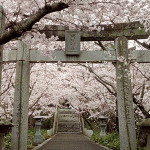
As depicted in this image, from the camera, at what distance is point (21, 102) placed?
733 cm

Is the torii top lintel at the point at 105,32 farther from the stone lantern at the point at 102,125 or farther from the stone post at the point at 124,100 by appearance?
the stone lantern at the point at 102,125

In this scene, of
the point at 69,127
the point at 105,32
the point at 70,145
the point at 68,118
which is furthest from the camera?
the point at 68,118

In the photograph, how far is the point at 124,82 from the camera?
24.6 ft

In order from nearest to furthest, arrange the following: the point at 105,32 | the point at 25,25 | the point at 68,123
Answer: the point at 25,25
the point at 105,32
the point at 68,123

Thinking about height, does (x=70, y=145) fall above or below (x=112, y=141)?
below

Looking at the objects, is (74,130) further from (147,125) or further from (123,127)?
(147,125)

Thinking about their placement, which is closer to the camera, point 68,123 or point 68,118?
point 68,123

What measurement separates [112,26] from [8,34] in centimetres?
523

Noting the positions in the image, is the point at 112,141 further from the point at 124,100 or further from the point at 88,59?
the point at 88,59

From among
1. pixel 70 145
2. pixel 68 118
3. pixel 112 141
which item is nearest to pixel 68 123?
pixel 68 118

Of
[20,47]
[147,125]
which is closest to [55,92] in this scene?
→ [20,47]

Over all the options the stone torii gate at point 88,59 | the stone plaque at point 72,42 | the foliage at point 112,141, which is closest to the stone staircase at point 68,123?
the foliage at point 112,141

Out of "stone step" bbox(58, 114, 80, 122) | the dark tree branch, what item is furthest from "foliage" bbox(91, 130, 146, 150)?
"stone step" bbox(58, 114, 80, 122)

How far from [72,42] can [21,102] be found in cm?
313
